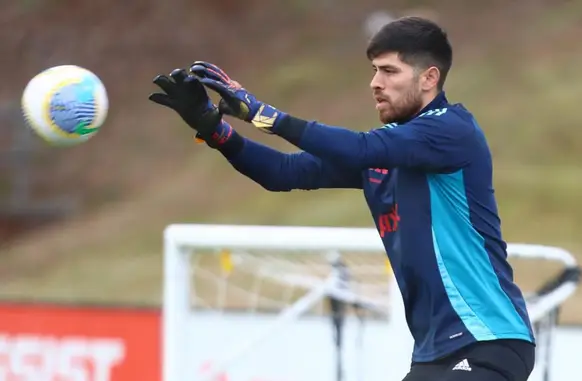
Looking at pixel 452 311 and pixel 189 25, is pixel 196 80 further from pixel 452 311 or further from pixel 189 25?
pixel 189 25

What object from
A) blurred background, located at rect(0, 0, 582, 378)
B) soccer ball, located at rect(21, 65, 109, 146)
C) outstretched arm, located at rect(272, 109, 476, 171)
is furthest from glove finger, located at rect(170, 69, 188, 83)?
blurred background, located at rect(0, 0, 582, 378)

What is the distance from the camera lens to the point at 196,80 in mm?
3648

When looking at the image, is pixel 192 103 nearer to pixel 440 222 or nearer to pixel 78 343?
pixel 440 222

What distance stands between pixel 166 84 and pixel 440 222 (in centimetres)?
104

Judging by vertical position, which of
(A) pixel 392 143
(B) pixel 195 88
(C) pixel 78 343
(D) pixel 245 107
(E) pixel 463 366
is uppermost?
(B) pixel 195 88

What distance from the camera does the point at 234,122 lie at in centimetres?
1856

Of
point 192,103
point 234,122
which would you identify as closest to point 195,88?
point 192,103

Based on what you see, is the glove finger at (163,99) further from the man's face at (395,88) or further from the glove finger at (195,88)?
the man's face at (395,88)

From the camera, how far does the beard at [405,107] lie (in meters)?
3.57

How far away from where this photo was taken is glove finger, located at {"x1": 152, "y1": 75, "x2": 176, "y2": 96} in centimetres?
362

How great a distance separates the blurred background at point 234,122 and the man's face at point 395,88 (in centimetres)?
1026

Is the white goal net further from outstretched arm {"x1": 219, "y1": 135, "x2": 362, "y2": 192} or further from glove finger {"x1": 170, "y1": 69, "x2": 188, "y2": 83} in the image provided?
glove finger {"x1": 170, "y1": 69, "x2": 188, "y2": 83}

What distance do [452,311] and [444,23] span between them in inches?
650

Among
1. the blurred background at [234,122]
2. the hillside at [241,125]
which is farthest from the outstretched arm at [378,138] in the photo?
the blurred background at [234,122]
